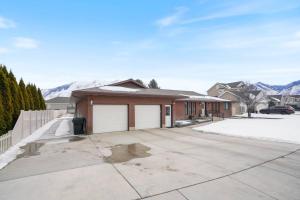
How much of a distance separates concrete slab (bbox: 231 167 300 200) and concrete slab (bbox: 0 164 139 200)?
10.1 ft

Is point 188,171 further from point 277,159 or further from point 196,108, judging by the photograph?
Result: point 196,108

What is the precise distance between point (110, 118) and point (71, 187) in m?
9.40

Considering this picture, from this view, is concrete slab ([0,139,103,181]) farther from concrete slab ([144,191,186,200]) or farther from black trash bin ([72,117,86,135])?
black trash bin ([72,117,86,135])

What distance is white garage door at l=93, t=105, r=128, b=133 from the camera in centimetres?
1309

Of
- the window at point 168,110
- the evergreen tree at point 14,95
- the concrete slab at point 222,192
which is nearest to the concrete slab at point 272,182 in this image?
the concrete slab at point 222,192

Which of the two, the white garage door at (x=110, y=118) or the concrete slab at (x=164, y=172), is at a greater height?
the white garage door at (x=110, y=118)

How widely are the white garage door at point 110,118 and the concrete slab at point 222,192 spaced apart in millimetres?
9999

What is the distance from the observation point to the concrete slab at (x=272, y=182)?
4.11 metres

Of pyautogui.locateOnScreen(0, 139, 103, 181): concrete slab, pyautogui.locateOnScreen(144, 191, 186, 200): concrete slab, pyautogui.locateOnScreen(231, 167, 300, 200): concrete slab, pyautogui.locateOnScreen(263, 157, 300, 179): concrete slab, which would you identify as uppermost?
pyautogui.locateOnScreen(0, 139, 103, 181): concrete slab

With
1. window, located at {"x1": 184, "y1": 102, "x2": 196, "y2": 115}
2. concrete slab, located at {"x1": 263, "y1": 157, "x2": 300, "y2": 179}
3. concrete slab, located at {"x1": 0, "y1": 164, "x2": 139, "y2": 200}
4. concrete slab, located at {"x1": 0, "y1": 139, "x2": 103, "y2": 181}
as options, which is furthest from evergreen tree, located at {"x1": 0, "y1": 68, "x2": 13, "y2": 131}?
window, located at {"x1": 184, "y1": 102, "x2": 196, "y2": 115}

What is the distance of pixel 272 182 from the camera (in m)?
4.71

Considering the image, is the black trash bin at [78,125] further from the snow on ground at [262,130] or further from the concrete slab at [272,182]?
the concrete slab at [272,182]

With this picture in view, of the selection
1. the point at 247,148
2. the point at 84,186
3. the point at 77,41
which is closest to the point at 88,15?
the point at 77,41

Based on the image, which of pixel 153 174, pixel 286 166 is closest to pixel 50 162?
pixel 153 174
